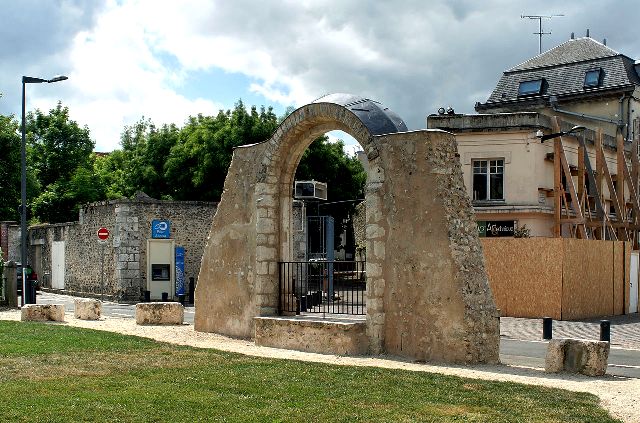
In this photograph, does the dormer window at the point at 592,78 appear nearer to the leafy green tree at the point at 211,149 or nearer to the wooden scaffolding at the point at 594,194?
the wooden scaffolding at the point at 594,194

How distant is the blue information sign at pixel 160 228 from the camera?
1043 inches

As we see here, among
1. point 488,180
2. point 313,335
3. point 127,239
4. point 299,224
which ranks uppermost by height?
point 488,180

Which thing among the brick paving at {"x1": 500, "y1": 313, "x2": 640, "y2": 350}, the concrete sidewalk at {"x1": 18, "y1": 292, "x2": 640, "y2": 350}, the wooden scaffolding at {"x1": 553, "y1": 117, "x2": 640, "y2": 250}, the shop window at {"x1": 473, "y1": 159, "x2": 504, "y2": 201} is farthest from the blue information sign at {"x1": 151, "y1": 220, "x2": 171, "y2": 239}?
the wooden scaffolding at {"x1": 553, "y1": 117, "x2": 640, "y2": 250}

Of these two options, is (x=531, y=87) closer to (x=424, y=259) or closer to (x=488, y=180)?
(x=488, y=180)

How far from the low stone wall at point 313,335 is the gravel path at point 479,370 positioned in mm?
202

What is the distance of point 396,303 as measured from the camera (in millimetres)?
11906

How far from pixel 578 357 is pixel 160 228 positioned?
18443 millimetres

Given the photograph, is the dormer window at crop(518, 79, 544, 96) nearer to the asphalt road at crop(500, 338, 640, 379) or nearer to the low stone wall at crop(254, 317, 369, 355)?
the asphalt road at crop(500, 338, 640, 379)

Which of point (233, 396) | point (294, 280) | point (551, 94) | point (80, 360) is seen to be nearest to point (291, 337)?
point (294, 280)

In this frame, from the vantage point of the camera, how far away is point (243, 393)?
8.76 m

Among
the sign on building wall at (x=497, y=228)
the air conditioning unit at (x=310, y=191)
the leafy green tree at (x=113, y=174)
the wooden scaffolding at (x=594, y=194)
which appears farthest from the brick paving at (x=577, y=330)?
the leafy green tree at (x=113, y=174)

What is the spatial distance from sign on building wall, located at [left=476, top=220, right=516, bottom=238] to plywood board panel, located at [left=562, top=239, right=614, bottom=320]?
4.85 meters

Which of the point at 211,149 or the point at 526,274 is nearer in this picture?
the point at 526,274

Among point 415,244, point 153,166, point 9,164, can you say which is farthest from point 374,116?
point 153,166
